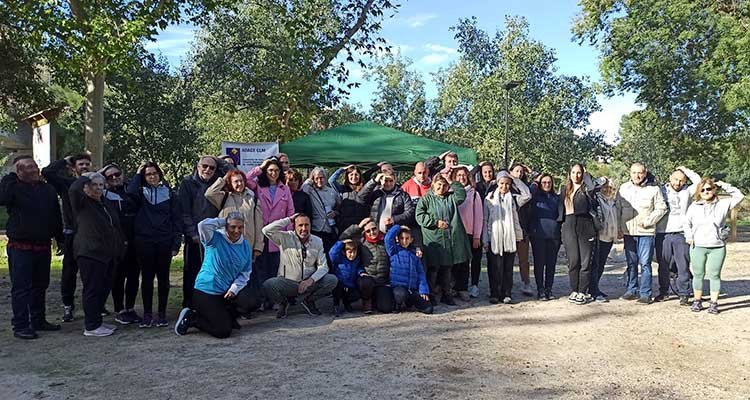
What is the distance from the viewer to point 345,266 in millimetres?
6406

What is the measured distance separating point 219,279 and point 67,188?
187cm

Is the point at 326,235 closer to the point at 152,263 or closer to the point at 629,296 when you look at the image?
the point at 152,263

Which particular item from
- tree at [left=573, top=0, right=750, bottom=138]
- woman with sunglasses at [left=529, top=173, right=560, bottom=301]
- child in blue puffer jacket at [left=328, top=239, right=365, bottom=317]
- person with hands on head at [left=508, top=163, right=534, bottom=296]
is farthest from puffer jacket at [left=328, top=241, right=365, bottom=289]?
tree at [left=573, top=0, right=750, bottom=138]

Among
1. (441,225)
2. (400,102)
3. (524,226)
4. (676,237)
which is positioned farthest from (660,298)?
(400,102)

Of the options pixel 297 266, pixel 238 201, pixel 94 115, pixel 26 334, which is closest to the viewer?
pixel 26 334

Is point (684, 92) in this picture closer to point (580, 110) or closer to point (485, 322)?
point (580, 110)

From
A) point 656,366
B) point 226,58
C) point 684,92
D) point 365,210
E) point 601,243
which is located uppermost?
point 226,58

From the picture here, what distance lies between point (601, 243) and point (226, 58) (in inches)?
490

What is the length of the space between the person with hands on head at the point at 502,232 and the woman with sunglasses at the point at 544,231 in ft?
0.60

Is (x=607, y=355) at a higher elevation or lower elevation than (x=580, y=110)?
lower

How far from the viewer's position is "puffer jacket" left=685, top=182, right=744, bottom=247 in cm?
643

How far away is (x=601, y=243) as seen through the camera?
7258mm

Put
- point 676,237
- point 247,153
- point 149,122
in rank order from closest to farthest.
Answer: point 676,237
point 247,153
point 149,122

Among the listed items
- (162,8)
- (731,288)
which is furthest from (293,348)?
(162,8)
